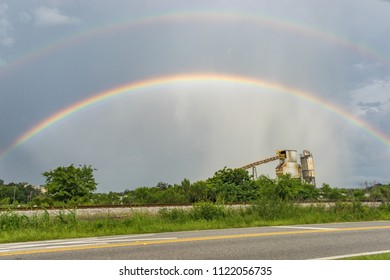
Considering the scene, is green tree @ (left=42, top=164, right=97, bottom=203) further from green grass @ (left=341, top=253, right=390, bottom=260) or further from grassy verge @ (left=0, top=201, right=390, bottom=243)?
green grass @ (left=341, top=253, right=390, bottom=260)

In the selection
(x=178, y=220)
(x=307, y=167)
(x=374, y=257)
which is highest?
(x=307, y=167)

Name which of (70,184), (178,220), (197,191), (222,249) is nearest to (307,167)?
(197,191)

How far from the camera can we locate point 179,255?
6859 mm

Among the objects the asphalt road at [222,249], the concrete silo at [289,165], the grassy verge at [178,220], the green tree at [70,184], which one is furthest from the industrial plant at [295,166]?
the asphalt road at [222,249]

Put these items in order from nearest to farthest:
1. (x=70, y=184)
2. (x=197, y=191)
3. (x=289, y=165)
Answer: (x=70, y=184), (x=197, y=191), (x=289, y=165)

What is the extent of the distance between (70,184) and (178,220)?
36650 mm

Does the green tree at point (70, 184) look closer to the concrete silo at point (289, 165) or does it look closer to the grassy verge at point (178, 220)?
the grassy verge at point (178, 220)

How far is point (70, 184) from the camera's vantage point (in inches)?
1914

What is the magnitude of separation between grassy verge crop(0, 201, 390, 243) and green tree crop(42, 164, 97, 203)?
112ft

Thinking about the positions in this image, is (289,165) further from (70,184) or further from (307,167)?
(70,184)

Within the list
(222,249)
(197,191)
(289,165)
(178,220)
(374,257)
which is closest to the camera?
(374,257)

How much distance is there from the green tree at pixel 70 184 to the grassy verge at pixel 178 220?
112ft
